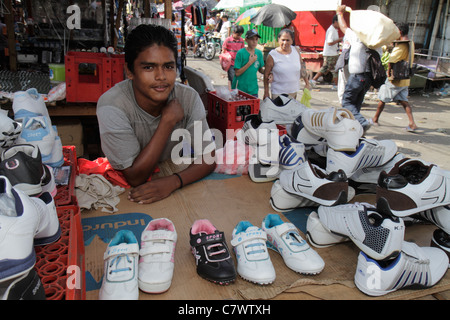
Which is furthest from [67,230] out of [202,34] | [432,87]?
[202,34]

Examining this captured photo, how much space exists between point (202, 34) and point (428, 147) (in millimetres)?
11634

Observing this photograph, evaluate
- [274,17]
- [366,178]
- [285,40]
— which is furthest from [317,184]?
[274,17]

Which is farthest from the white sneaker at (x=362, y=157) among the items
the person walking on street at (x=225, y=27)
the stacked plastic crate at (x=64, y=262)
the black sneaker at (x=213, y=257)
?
the person walking on street at (x=225, y=27)

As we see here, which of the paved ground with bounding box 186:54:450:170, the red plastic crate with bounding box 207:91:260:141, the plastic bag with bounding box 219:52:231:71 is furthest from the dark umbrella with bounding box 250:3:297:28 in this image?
the red plastic crate with bounding box 207:91:260:141

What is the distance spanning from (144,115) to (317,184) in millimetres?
1155

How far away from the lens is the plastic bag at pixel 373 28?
3.82 metres

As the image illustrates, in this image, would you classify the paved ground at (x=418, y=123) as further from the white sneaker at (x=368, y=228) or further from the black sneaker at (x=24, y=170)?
the black sneaker at (x=24, y=170)

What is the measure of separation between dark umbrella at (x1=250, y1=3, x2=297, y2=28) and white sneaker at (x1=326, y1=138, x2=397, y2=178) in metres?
6.26

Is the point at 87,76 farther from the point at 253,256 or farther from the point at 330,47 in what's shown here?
the point at 330,47

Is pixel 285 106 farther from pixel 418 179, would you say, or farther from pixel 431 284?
pixel 431 284

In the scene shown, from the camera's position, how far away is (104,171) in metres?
2.13

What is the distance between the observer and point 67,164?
198cm

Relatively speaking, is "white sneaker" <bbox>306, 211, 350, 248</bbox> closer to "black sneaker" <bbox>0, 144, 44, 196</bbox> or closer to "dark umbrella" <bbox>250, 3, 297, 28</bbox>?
"black sneaker" <bbox>0, 144, 44, 196</bbox>
